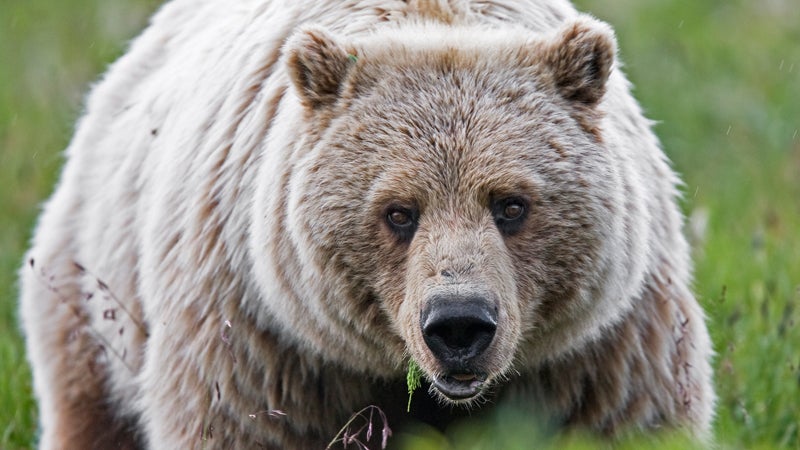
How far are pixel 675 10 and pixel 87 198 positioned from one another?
30.0 feet

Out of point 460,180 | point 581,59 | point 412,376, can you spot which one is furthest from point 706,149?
point 460,180

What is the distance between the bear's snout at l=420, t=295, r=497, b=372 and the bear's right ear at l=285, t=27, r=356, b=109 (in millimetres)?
972

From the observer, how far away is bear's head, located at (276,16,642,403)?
5219 millimetres

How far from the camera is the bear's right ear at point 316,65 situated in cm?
545

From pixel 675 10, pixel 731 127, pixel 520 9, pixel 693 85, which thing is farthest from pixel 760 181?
pixel 520 9

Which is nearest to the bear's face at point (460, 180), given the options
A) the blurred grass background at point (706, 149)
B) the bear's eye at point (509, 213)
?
the bear's eye at point (509, 213)

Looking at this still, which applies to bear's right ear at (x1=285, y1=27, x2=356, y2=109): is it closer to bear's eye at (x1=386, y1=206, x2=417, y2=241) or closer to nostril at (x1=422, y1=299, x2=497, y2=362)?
bear's eye at (x1=386, y1=206, x2=417, y2=241)

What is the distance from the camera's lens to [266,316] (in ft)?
19.0

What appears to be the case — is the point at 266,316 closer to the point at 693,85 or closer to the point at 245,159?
the point at 245,159

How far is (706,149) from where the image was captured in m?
11.9

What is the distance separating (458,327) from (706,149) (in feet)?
24.0

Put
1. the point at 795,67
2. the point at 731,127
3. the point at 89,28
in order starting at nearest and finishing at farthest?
the point at 731,127, the point at 795,67, the point at 89,28

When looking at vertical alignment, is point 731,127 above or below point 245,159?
below

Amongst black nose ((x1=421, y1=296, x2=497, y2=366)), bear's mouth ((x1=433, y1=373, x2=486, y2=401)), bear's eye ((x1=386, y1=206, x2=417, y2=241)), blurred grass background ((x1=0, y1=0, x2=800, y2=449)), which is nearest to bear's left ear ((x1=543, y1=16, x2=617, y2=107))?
bear's eye ((x1=386, y1=206, x2=417, y2=241))
